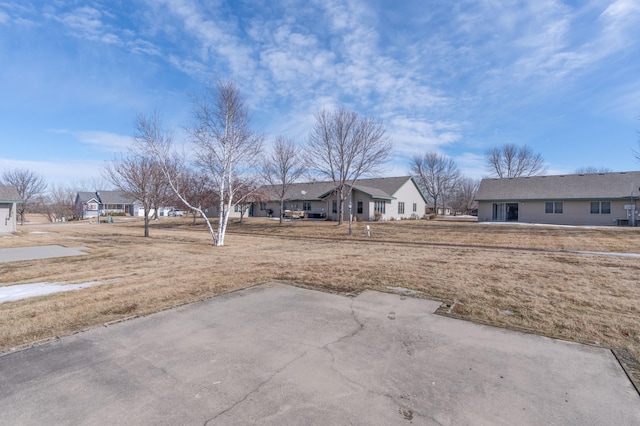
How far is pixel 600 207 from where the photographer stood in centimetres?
2897

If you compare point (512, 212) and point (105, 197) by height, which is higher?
point (105, 197)

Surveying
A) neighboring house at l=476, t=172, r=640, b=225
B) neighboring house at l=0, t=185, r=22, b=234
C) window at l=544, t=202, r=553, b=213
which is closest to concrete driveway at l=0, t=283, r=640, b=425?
neighboring house at l=0, t=185, r=22, b=234

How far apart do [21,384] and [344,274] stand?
21.4 feet

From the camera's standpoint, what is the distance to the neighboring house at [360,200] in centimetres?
3453

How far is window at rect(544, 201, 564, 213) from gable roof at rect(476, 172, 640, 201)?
2.26 ft

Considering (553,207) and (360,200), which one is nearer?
(553,207)

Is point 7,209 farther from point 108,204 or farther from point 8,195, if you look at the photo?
point 108,204

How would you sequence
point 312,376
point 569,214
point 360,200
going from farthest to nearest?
point 360,200 → point 569,214 → point 312,376

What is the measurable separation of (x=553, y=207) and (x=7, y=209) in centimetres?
4458

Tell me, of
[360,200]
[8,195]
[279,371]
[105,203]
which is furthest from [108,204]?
[279,371]

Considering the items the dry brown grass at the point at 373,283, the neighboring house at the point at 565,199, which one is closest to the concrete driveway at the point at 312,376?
the dry brown grass at the point at 373,283

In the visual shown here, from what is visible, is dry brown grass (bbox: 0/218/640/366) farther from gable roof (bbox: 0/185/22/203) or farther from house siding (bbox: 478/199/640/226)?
house siding (bbox: 478/199/640/226)

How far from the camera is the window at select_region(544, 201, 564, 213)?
100 feet

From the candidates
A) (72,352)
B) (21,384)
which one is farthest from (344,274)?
(21,384)
